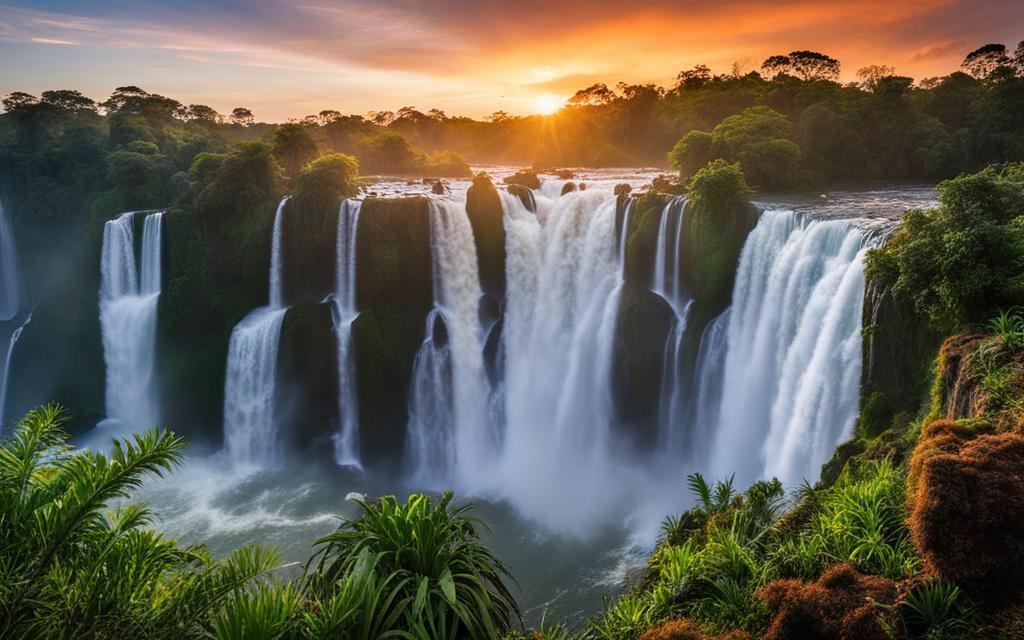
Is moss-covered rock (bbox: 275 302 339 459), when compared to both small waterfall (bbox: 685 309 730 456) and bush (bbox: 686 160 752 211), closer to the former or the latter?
small waterfall (bbox: 685 309 730 456)

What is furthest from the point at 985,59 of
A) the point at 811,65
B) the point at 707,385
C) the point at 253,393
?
the point at 253,393

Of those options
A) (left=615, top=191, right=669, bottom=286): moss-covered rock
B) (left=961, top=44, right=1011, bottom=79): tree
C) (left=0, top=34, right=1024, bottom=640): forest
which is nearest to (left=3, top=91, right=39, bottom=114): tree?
(left=0, top=34, right=1024, bottom=640): forest

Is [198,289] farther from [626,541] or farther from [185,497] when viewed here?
[626,541]

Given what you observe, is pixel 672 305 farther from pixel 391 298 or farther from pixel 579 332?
pixel 391 298

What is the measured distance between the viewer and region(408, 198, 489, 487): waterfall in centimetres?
2569

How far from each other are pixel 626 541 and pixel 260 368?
17443 mm

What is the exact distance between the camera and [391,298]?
2722 centimetres

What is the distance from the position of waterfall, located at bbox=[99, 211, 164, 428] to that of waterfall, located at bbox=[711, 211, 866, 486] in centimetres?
2619

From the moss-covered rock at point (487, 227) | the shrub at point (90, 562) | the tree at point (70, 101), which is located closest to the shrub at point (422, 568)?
the shrub at point (90, 562)

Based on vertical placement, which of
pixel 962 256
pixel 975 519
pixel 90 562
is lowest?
pixel 90 562

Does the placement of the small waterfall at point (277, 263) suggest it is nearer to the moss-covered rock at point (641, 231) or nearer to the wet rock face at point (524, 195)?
the wet rock face at point (524, 195)

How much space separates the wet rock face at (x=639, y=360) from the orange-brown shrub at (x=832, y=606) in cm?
1685

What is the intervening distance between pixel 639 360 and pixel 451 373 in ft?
26.9

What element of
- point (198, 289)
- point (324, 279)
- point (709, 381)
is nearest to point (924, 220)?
point (709, 381)
